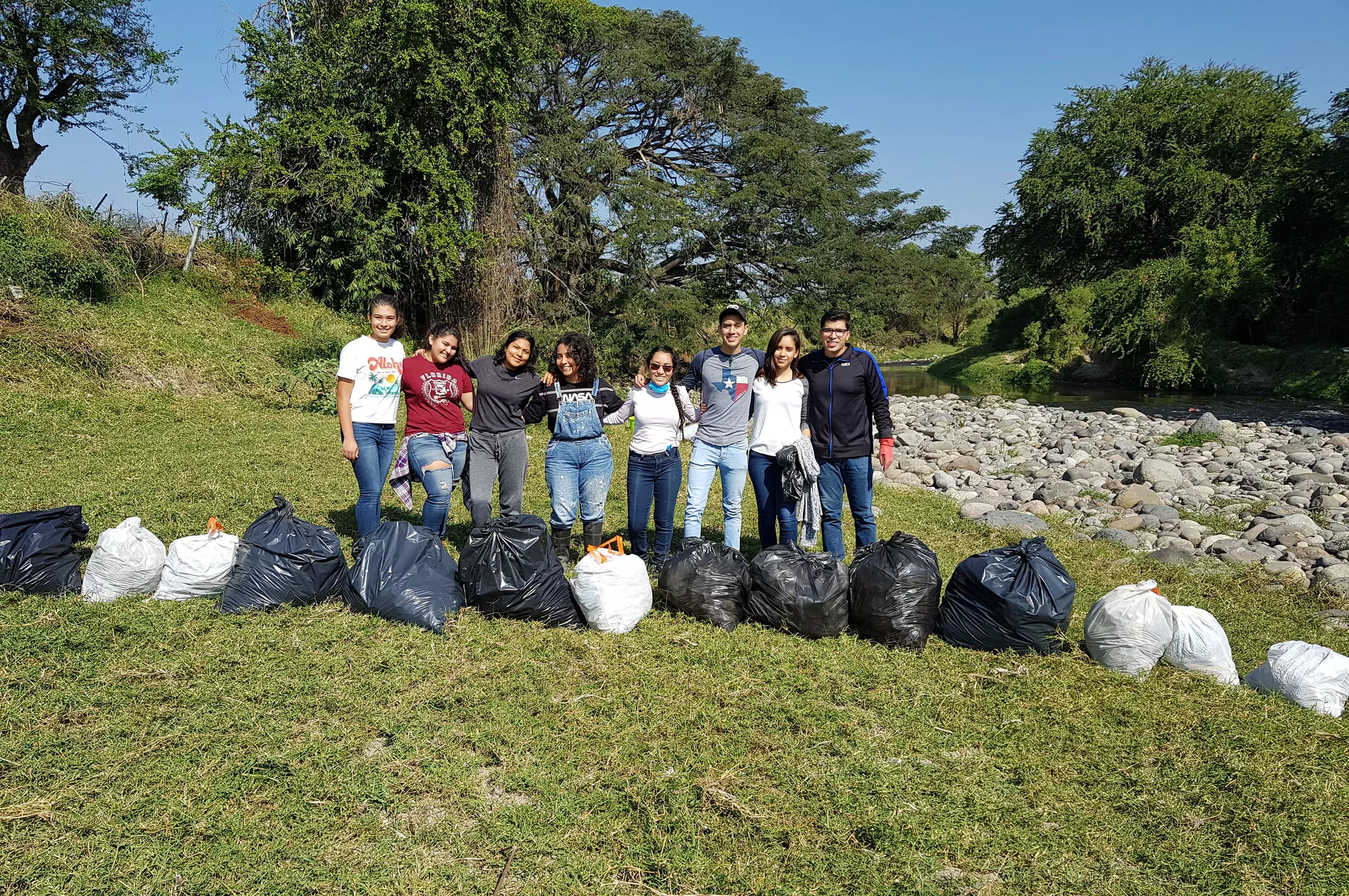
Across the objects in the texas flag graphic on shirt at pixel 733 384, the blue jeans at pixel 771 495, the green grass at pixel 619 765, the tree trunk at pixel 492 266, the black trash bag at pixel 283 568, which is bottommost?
the green grass at pixel 619 765

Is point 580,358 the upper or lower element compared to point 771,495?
upper

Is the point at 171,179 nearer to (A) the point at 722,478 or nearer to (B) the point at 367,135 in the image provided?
(B) the point at 367,135

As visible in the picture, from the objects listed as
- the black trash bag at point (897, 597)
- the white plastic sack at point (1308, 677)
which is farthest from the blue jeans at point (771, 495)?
the white plastic sack at point (1308, 677)

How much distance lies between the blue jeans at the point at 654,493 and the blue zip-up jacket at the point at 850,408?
0.95 metres

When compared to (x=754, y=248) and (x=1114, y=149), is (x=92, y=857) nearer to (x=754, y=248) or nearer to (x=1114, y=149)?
(x=754, y=248)

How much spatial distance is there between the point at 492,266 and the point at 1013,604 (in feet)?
48.6

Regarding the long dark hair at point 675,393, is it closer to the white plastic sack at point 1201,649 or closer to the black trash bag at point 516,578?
the black trash bag at point 516,578

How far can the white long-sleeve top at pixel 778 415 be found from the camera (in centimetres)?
504

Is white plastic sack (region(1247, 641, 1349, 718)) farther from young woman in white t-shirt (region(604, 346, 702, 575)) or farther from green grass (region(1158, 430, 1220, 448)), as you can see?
green grass (region(1158, 430, 1220, 448))

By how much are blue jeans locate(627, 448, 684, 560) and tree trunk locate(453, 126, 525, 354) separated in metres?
12.8

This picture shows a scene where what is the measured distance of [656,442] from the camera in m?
5.04

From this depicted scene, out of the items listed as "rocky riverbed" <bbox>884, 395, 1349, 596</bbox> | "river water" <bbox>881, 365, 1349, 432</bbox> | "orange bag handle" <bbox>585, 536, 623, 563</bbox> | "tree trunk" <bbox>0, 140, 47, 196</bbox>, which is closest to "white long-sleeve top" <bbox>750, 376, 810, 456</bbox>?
"orange bag handle" <bbox>585, 536, 623, 563</bbox>

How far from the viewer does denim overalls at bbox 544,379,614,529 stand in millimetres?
4914

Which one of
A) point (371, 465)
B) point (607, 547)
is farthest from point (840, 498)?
point (371, 465)
